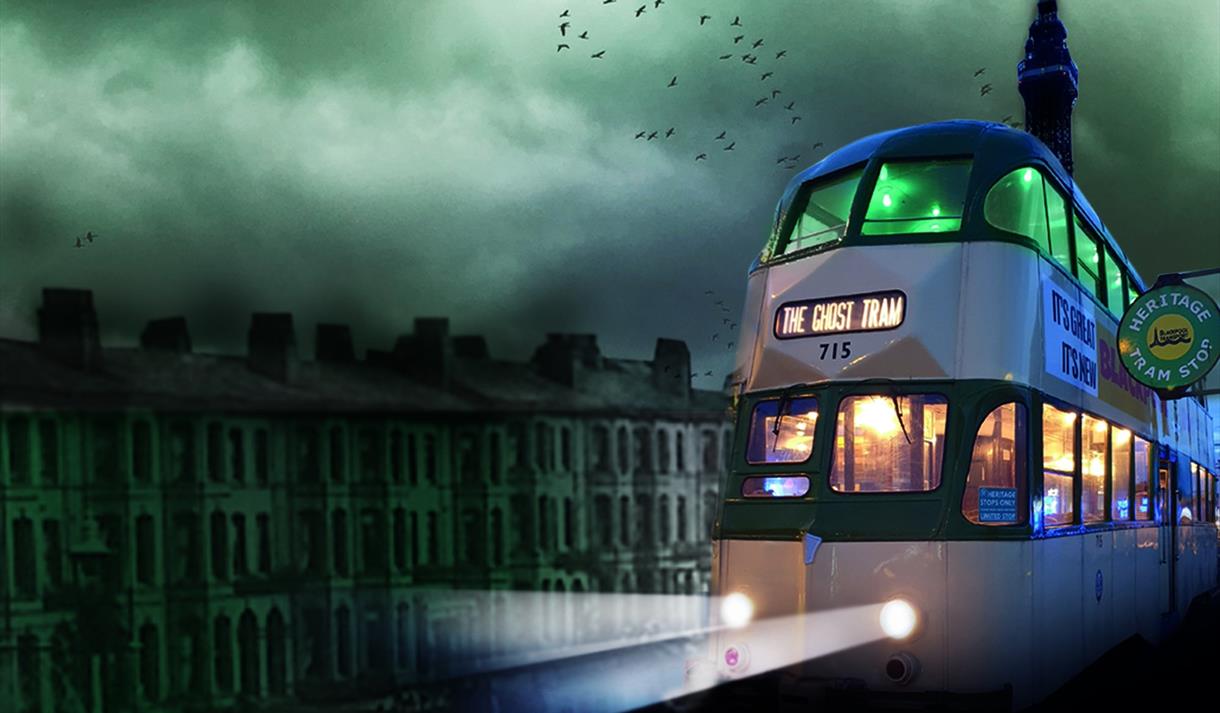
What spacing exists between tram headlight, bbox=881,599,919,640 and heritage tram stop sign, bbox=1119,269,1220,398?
4846 mm

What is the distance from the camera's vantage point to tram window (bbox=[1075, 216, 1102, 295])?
1131cm

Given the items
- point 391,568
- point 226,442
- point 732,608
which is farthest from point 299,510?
point 732,608

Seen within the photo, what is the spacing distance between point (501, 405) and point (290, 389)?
1402 cm

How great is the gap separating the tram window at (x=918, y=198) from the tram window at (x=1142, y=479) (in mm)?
5439

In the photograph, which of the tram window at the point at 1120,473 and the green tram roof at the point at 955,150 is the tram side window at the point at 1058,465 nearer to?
the tram window at the point at 1120,473

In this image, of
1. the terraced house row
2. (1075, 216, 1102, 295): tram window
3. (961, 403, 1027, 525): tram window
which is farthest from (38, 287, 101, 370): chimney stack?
(961, 403, 1027, 525): tram window

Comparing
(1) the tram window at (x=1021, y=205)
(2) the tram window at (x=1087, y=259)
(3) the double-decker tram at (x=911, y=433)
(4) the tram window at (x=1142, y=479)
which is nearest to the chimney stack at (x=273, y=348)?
(4) the tram window at (x=1142, y=479)

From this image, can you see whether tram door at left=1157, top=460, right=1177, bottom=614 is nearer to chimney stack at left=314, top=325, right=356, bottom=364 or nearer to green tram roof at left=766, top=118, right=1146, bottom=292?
green tram roof at left=766, top=118, right=1146, bottom=292

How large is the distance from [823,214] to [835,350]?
1.34 metres

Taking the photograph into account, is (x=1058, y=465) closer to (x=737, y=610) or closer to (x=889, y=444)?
(x=889, y=444)

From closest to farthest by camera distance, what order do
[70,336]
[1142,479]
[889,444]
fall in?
[889,444], [1142,479], [70,336]

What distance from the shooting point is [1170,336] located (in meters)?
12.4

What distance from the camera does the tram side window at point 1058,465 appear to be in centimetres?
970

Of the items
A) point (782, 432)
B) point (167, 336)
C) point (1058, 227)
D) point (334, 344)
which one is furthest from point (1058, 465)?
point (334, 344)
